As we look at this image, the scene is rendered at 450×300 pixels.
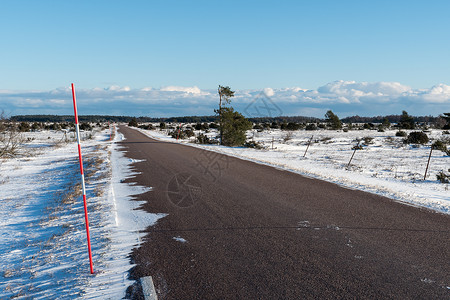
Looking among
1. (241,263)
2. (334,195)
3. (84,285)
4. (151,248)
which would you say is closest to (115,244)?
(151,248)

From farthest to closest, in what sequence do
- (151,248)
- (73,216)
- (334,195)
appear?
(334,195) < (73,216) < (151,248)

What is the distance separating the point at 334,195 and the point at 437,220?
8.63 ft

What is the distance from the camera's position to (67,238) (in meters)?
5.83

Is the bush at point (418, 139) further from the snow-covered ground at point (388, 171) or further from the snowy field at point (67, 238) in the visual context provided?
the snowy field at point (67, 238)

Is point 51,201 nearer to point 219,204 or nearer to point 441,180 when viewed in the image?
point 219,204

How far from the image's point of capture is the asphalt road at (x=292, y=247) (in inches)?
151

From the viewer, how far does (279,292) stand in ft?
12.2

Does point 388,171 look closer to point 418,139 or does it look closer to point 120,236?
point 120,236

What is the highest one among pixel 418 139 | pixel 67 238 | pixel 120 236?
pixel 120 236

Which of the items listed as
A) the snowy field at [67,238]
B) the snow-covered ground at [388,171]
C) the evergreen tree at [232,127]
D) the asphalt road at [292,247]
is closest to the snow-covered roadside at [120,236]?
the snowy field at [67,238]
